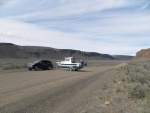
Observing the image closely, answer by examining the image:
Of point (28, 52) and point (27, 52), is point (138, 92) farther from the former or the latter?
point (28, 52)

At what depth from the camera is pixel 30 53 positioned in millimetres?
147750

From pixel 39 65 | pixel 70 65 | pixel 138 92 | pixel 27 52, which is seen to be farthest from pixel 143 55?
pixel 138 92

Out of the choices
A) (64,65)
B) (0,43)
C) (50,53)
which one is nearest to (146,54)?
(50,53)

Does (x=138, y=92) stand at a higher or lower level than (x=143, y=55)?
lower

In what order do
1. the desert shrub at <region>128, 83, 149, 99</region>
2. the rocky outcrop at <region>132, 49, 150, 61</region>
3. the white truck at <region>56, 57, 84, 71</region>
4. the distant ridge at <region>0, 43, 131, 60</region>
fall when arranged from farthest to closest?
the rocky outcrop at <region>132, 49, 150, 61</region> < the distant ridge at <region>0, 43, 131, 60</region> < the white truck at <region>56, 57, 84, 71</region> < the desert shrub at <region>128, 83, 149, 99</region>

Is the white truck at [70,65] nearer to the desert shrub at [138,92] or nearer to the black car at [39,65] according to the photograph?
the black car at [39,65]

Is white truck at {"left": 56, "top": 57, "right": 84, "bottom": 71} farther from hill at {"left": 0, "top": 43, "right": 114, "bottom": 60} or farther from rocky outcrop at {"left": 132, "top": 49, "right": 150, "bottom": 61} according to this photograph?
rocky outcrop at {"left": 132, "top": 49, "right": 150, "bottom": 61}

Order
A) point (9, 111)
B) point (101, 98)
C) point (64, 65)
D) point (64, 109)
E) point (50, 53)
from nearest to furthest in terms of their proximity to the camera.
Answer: point (9, 111)
point (64, 109)
point (101, 98)
point (64, 65)
point (50, 53)

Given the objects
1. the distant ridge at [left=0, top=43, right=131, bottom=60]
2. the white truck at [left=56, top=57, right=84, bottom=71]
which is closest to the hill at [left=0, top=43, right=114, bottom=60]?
the distant ridge at [left=0, top=43, right=131, bottom=60]

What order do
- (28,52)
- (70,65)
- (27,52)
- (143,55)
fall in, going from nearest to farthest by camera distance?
1. (70,65)
2. (143,55)
3. (27,52)
4. (28,52)

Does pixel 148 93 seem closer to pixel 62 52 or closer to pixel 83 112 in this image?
pixel 83 112

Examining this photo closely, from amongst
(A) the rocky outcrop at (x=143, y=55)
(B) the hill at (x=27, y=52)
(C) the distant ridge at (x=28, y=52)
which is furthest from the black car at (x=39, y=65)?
(A) the rocky outcrop at (x=143, y=55)

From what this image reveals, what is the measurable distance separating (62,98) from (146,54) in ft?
426

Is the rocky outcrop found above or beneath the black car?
above
